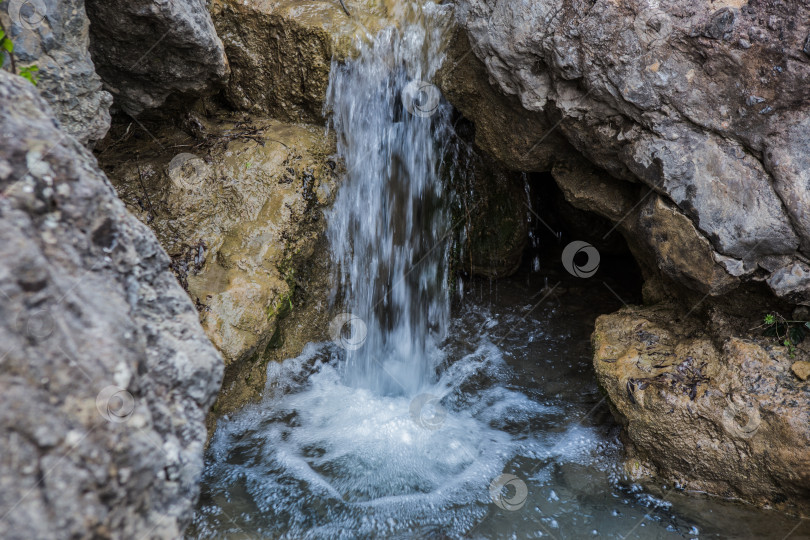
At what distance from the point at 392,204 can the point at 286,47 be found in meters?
1.38

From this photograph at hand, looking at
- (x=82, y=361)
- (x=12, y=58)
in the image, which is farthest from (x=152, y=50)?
(x=82, y=361)

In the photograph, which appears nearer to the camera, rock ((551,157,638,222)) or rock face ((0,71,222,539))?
rock face ((0,71,222,539))

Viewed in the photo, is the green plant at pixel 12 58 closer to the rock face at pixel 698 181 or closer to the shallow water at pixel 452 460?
the shallow water at pixel 452 460

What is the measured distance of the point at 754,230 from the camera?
8.57 feet

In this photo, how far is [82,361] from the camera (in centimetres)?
140

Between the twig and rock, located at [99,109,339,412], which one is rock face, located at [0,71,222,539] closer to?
rock, located at [99,109,339,412]

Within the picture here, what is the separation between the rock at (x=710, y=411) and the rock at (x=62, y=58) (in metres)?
3.02

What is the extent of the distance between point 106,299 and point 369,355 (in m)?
2.76

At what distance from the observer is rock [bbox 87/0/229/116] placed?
2.90m

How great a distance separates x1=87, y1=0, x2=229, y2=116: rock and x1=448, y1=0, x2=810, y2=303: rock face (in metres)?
1.71

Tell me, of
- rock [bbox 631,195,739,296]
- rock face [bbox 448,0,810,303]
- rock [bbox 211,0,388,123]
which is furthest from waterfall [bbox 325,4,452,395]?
rock [bbox 631,195,739,296]

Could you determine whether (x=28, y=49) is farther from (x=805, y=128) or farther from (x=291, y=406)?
(x=805, y=128)

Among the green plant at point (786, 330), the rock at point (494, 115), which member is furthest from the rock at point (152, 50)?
the green plant at point (786, 330)

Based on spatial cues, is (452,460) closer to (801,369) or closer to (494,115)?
(801,369)
